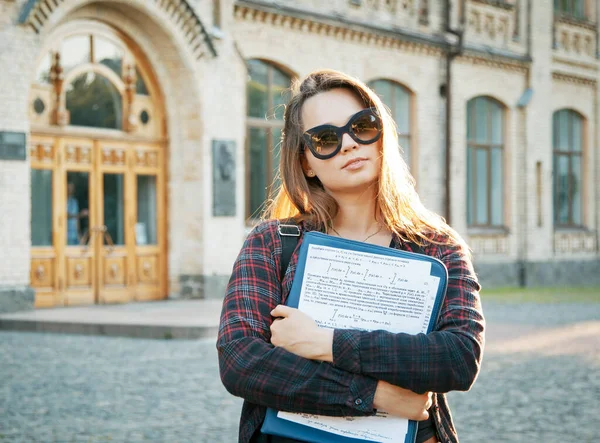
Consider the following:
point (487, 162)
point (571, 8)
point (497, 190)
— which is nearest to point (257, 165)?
point (487, 162)

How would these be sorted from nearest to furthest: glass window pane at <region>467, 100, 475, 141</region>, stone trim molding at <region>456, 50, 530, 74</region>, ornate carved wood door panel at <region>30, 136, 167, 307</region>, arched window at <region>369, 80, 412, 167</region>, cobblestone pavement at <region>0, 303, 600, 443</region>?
cobblestone pavement at <region>0, 303, 600, 443</region> → ornate carved wood door panel at <region>30, 136, 167, 307</region> → arched window at <region>369, 80, 412, 167</region> → stone trim molding at <region>456, 50, 530, 74</region> → glass window pane at <region>467, 100, 475, 141</region>

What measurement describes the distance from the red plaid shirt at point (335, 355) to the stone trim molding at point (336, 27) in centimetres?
1559

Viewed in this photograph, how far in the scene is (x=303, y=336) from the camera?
93.7 inches

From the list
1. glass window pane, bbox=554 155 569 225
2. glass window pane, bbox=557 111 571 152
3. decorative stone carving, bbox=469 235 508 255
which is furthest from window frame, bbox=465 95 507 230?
glass window pane, bbox=557 111 571 152

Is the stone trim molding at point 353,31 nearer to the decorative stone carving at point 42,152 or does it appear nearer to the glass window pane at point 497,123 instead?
the glass window pane at point 497,123

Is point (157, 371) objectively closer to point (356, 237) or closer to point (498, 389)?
point (498, 389)

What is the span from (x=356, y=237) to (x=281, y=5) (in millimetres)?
16146

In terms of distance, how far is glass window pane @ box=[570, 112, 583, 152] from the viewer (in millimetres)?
26750

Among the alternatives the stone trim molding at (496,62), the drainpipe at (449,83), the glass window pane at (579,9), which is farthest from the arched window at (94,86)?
the glass window pane at (579,9)

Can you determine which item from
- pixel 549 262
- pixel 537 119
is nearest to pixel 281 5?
pixel 537 119

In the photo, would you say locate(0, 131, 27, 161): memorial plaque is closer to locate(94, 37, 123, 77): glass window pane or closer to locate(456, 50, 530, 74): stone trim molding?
locate(94, 37, 123, 77): glass window pane

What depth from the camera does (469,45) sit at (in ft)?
75.7

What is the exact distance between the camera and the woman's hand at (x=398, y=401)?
235 centimetres

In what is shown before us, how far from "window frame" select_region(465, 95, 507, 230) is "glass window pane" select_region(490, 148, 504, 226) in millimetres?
36
